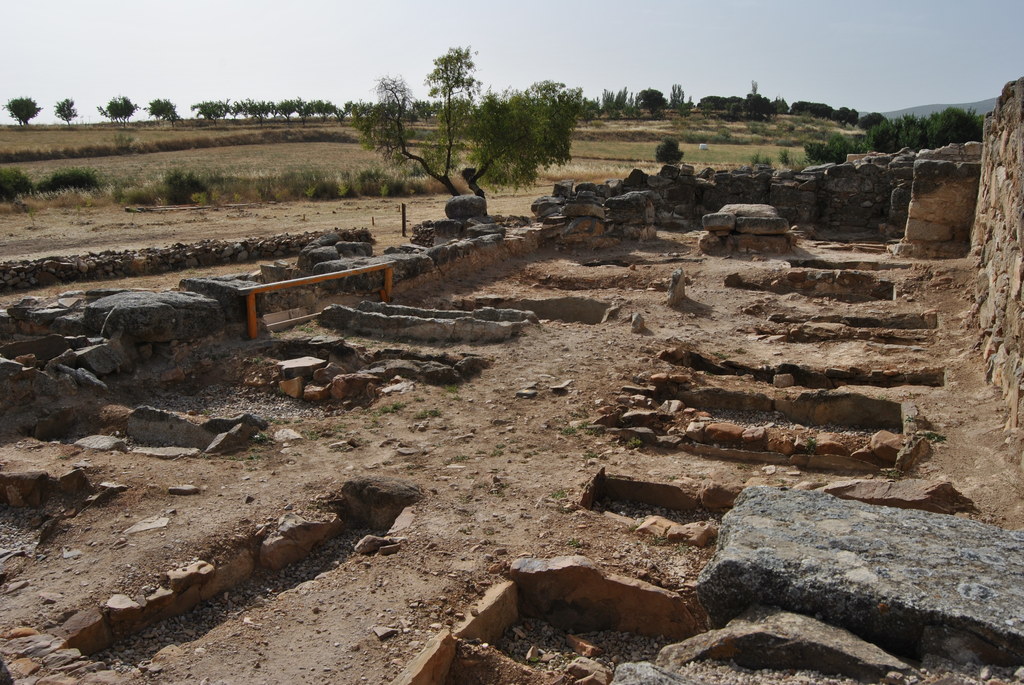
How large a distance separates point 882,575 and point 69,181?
34.6 m

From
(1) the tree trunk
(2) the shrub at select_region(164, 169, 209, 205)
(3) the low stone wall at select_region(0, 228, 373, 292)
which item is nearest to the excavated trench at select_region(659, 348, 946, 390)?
(3) the low stone wall at select_region(0, 228, 373, 292)

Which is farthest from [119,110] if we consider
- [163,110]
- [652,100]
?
[652,100]

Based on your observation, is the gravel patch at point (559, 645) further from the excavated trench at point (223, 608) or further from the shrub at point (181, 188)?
the shrub at point (181, 188)

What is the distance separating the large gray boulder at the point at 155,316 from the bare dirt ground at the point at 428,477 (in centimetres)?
43

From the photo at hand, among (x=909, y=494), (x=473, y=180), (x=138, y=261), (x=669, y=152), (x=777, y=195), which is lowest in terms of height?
(x=909, y=494)

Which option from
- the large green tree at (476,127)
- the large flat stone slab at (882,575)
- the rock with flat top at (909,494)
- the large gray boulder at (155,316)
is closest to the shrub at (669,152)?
the large green tree at (476,127)

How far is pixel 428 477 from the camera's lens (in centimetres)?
605

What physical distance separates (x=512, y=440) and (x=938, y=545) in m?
3.98

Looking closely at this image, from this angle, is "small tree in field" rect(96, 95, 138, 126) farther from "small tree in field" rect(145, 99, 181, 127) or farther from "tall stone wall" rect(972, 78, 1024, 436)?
"tall stone wall" rect(972, 78, 1024, 436)

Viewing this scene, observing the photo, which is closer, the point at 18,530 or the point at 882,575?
the point at 882,575

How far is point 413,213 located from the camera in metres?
26.3

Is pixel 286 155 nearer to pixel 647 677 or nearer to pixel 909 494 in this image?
pixel 909 494

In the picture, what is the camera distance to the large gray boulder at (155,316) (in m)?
8.56

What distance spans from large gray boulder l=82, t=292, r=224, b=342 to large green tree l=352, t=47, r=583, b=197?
15401 millimetres
